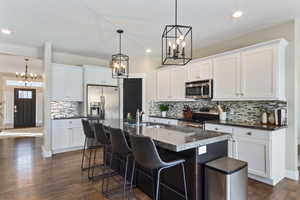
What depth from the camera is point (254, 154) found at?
9.62ft

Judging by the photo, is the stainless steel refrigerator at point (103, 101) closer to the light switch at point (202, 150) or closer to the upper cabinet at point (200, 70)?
the upper cabinet at point (200, 70)

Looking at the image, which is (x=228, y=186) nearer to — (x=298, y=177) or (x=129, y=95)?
(x=298, y=177)

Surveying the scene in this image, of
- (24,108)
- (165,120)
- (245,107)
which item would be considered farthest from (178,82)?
(24,108)

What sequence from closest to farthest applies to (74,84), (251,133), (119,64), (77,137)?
(251,133) → (119,64) → (77,137) → (74,84)

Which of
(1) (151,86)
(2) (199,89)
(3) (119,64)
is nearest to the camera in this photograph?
(3) (119,64)

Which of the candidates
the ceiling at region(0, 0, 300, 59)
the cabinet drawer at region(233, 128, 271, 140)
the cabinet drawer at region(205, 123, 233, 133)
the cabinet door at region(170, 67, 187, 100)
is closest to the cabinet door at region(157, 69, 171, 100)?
the cabinet door at region(170, 67, 187, 100)

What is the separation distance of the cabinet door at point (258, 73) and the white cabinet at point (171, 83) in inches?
62.8

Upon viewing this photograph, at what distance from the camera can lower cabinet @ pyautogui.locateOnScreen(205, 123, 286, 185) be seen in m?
2.76

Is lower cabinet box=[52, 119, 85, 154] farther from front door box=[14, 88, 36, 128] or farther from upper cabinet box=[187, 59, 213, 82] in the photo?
front door box=[14, 88, 36, 128]

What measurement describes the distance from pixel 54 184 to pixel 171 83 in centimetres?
365

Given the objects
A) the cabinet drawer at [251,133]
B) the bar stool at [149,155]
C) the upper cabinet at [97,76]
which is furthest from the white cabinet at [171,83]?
the bar stool at [149,155]

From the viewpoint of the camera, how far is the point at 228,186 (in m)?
1.74

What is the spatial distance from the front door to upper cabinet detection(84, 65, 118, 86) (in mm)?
6197

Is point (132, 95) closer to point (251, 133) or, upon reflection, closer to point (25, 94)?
point (251, 133)
